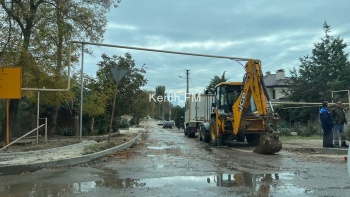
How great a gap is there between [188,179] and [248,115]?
30.8 ft

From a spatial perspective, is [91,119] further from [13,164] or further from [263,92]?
[13,164]

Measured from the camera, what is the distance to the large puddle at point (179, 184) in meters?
7.43

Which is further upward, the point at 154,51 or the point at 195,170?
the point at 154,51

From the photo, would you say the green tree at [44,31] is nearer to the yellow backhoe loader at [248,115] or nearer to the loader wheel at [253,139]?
the yellow backhoe loader at [248,115]

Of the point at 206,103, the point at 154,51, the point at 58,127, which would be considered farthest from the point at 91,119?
the point at 154,51

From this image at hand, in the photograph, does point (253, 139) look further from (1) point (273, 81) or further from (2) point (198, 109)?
(1) point (273, 81)

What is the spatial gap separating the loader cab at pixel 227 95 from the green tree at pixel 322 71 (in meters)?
18.7

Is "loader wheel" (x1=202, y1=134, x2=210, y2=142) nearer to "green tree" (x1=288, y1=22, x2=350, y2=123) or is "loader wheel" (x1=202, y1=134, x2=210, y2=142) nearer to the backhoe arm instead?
the backhoe arm

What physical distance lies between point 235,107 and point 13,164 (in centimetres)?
1003

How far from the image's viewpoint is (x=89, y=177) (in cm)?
901

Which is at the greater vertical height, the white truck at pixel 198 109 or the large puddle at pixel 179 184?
the white truck at pixel 198 109

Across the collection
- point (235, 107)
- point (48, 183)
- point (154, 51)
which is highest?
point (154, 51)

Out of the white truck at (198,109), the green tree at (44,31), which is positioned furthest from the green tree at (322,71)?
the green tree at (44,31)

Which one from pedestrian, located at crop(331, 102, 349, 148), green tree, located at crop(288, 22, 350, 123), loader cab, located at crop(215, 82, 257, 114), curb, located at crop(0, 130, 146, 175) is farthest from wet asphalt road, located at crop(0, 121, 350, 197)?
green tree, located at crop(288, 22, 350, 123)
